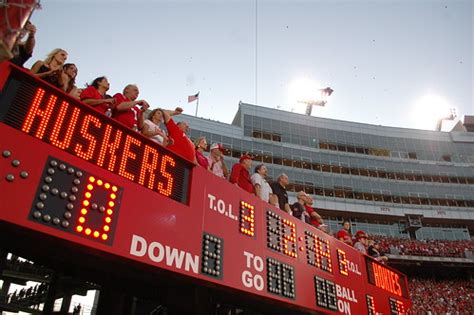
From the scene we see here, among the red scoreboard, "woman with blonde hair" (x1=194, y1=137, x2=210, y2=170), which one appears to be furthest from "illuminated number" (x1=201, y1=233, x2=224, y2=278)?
"woman with blonde hair" (x1=194, y1=137, x2=210, y2=170)

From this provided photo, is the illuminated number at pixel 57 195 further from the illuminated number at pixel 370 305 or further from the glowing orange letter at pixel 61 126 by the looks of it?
the illuminated number at pixel 370 305

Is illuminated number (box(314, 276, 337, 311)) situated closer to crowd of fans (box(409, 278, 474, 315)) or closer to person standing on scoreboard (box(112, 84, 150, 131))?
person standing on scoreboard (box(112, 84, 150, 131))

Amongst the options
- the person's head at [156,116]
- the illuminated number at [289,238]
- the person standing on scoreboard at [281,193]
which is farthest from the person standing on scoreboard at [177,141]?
the person standing on scoreboard at [281,193]

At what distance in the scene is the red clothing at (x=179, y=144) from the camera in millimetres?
5836

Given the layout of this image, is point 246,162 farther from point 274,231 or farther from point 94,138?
point 94,138

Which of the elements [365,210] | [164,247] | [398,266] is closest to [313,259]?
[164,247]

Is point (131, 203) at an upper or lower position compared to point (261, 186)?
lower

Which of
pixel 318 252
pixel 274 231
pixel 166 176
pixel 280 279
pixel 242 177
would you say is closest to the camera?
pixel 166 176

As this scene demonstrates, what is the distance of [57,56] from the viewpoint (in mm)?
4559

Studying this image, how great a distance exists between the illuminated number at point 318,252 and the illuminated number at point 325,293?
0.31 meters

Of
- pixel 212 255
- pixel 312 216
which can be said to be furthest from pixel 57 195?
pixel 312 216

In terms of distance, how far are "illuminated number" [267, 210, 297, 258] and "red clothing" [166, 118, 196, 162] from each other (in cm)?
203

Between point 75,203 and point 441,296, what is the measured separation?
134ft

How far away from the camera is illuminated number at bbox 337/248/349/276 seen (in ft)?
28.5
